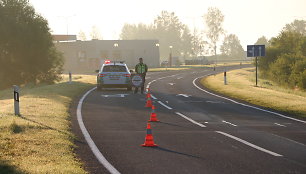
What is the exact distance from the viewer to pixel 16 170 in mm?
7891

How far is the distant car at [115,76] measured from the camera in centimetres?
2817

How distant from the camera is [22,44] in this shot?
154 ft

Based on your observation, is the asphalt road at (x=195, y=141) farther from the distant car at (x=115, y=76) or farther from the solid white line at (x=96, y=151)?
the distant car at (x=115, y=76)

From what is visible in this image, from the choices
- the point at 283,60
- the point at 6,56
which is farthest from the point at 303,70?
the point at 6,56

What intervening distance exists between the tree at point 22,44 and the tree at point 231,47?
14175 cm

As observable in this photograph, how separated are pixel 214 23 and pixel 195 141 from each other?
152m

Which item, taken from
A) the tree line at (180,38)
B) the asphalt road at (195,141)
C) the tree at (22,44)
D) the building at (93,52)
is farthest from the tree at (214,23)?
the asphalt road at (195,141)

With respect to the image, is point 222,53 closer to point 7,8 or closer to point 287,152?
point 7,8

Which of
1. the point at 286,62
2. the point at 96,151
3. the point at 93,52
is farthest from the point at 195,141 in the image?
the point at 93,52

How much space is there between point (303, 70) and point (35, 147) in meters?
41.0

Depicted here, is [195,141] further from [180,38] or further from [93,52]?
[180,38]

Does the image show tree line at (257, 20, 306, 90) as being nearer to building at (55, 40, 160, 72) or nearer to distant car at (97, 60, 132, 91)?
distant car at (97, 60, 132, 91)

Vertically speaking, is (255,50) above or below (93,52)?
below

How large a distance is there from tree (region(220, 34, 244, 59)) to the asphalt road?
168m
